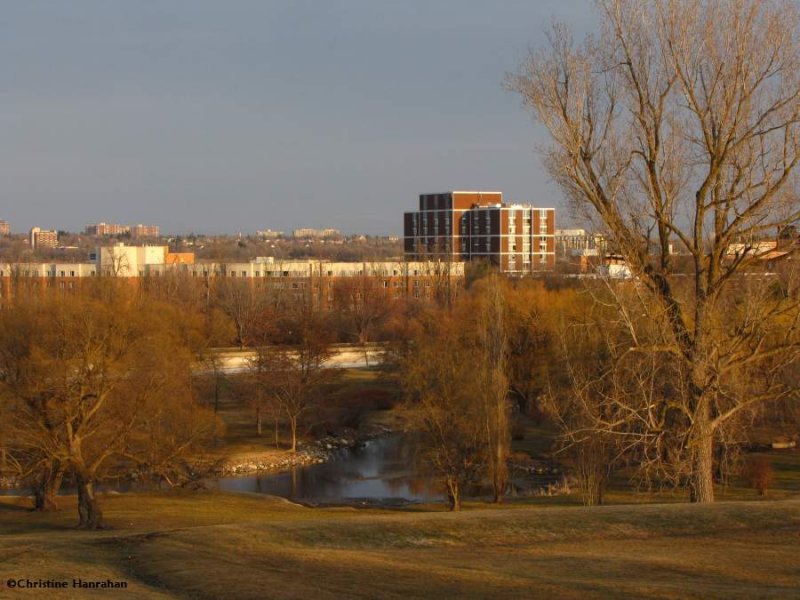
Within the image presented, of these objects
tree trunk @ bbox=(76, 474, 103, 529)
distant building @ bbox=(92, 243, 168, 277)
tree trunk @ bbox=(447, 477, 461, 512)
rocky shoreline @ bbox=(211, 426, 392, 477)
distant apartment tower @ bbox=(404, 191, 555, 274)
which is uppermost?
distant apartment tower @ bbox=(404, 191, 555, 274)

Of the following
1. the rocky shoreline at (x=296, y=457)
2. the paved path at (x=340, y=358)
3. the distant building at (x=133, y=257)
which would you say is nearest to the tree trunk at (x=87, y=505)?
the rocky shoreline at (x=296, y=457)

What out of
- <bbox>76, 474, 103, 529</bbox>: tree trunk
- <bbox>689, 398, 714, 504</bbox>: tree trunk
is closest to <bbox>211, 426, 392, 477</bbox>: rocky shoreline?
<bbox>76, 474, 103, 529</bbox>: tree trunk

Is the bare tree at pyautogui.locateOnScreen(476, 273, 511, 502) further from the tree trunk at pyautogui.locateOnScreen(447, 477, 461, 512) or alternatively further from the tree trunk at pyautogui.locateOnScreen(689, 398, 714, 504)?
the tree trunk at pyautogui.locateOnScreen(689, 398, 714, 504)

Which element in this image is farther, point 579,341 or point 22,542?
point 579,341

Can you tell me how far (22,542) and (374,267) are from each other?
3369 inches

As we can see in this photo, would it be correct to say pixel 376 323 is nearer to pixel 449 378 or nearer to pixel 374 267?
pixel 374 267

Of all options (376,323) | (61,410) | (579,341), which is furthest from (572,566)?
(376,323)

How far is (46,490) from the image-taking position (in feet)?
85.6

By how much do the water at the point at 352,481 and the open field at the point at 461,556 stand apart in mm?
17681

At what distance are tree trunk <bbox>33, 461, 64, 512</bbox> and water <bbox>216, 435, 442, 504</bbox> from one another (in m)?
8.34

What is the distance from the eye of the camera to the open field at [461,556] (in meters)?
10.1

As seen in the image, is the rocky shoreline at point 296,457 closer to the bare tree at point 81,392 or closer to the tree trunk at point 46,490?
the tree trunk at point 46,490

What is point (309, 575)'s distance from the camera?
425 inches

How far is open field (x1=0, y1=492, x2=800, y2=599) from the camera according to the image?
33.0 ft
